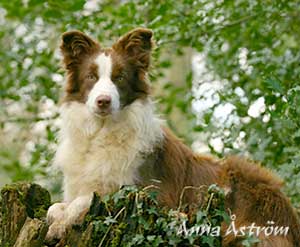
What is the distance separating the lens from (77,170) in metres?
6.53

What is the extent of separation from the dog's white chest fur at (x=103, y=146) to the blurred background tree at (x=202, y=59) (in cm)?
80

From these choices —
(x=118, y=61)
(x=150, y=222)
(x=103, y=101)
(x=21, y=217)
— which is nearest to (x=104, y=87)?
(x=103, y=101)

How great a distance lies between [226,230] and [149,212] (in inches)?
31.1

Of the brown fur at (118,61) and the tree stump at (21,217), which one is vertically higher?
the brown fur at (118,61)

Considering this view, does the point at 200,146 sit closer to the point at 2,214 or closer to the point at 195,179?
the point at 195,179

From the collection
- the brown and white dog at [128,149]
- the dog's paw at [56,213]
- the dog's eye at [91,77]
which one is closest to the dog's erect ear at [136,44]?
the brown and white dog at [128,149]

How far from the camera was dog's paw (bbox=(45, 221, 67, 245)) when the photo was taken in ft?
18.6

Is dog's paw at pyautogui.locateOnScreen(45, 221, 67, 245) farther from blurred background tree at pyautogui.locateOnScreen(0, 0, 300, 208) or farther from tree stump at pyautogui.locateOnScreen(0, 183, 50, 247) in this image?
blurred background tree at pyautogui.locateOnScreen(0, 0, 300, 208)

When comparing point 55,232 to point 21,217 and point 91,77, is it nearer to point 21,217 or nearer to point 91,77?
point 21,217

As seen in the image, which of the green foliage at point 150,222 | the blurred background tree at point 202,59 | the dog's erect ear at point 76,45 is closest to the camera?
the green foliage at point 150,222

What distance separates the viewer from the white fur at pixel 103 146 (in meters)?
6.41

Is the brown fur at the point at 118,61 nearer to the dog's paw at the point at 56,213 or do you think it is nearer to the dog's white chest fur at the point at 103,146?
the dog's white chest fur at the point at 103,146

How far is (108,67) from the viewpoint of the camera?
659 cm

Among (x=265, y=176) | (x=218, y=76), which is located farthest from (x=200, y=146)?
(x=265, y=176)
